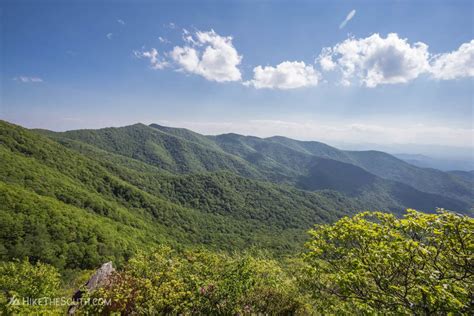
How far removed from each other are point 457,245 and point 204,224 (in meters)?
176

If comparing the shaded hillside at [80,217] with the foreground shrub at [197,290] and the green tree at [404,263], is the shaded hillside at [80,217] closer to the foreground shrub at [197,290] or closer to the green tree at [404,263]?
the foreground shrub at [197,290]

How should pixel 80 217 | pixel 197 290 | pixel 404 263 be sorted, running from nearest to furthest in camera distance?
pixel 404 263 < pixel 197 290 < pixel 80 217

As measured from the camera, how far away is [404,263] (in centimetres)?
756

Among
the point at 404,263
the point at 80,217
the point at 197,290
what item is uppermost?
the point at 404,263

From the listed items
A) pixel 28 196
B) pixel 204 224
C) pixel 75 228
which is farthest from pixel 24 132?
pixel 204 224

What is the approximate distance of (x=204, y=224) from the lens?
17388cm

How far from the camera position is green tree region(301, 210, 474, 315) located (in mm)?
6293

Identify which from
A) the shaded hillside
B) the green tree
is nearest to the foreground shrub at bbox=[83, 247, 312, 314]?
the green tree

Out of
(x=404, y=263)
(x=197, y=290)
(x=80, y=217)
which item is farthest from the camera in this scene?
(x=80, y=217)

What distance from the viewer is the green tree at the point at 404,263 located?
6293 millimetres

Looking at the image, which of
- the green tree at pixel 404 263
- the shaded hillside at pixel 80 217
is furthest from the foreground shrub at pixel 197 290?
the shaded hillside at pixel 80 217

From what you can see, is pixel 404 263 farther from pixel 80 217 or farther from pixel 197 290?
pixel 80 217

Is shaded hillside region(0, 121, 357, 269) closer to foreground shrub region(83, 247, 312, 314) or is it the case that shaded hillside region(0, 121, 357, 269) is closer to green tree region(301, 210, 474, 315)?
foreground shrub region(83, 247, 312, 314)

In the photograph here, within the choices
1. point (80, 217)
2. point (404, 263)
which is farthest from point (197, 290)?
point (80, 217)
